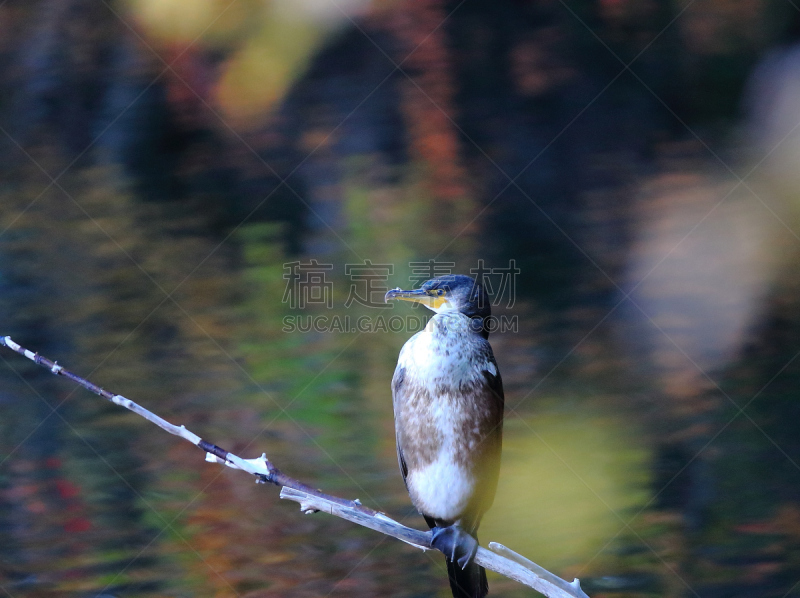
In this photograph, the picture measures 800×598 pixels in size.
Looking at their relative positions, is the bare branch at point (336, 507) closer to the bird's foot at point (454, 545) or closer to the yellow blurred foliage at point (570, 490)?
the bird's foot at point (454, 545)

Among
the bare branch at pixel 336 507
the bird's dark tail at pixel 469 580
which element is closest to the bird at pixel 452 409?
the bird's dark tail at pixel 469 580

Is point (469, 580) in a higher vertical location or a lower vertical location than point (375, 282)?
lower

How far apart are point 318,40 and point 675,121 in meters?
1.71

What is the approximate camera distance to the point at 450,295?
188cm

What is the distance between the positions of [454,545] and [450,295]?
69cm

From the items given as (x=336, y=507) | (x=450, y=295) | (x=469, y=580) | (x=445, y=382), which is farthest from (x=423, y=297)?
(x=469, y=580)

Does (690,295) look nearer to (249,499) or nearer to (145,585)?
(249,499)

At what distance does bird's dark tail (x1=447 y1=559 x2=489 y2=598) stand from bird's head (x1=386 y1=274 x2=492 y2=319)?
72cm

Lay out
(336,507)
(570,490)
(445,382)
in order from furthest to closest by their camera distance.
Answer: (570,490)
(445,382)
(336,507)

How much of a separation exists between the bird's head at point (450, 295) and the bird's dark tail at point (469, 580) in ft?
2.35

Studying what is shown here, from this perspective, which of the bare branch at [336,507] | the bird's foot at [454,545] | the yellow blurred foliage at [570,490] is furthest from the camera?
the yellow blurred foliage at [570,490]

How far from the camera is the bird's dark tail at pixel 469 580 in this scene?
1.94 meters

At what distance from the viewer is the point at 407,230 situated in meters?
3.06

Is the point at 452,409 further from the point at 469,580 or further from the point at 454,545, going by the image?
the point at 469,580
